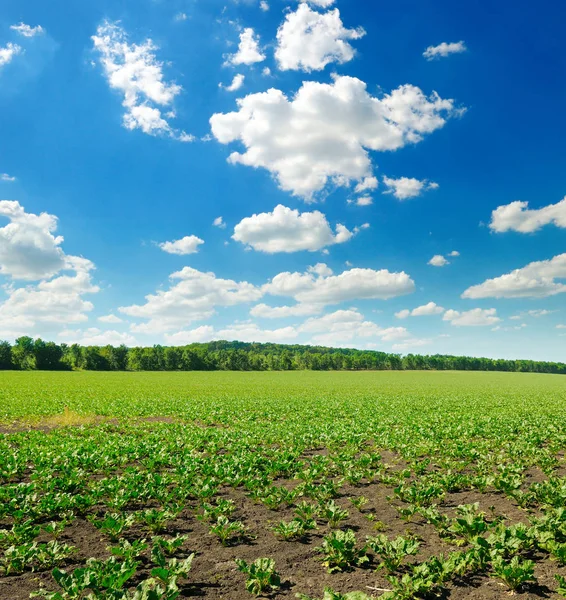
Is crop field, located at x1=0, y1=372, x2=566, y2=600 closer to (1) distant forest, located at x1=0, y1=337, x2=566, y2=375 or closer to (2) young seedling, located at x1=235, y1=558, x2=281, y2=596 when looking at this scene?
(2) young seedling, located at x1=235, y1=558, x2=281, y2=596

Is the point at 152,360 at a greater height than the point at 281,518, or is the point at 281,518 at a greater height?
the point at 281,518

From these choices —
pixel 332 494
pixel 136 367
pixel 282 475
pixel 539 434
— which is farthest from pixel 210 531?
pixel 136 367

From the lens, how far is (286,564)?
6.53m

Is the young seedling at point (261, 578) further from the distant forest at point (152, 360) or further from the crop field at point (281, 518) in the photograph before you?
the distant forest at point (152, 360)

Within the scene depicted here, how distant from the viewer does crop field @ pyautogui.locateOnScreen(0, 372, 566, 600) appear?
5617mm

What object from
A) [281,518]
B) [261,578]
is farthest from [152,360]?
[261,578]

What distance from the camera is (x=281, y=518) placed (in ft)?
28.6

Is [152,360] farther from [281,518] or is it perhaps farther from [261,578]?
[261,578]

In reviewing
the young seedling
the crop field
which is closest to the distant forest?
the crop field

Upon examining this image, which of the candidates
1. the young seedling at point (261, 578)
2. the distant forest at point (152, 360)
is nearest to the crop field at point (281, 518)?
the young seedling at point (261, 578)

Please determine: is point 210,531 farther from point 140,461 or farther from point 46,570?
point 140,461

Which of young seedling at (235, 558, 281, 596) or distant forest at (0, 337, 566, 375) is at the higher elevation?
young seedling at (235, 558, 281, 596)

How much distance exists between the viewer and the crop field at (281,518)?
5617mm

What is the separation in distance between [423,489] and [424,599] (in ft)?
15.0
